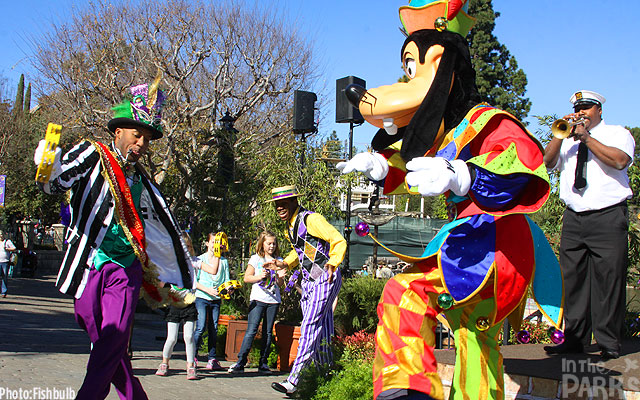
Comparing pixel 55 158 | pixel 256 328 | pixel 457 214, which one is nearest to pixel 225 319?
pixel 256 328

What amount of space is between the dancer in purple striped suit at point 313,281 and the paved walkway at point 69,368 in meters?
0.49

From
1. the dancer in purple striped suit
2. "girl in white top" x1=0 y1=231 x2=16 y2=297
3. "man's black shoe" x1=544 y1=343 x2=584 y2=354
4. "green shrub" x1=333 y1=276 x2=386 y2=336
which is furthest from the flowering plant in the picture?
"girl in white top" x1=0 y1=231 x2=16 y2=297

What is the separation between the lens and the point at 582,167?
4512 mm

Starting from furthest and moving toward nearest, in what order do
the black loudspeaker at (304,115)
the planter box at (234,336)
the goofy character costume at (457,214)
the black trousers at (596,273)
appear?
the black loudspeaker at (304,115) → the planter box at (234,336) → the black trousers at (596,273) → the goofy character costume at (457,214)

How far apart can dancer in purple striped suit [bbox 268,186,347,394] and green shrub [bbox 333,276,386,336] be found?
151cm

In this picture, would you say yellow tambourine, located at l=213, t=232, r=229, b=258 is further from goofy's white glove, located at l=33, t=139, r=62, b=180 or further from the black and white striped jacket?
goofy's white glove, located at l=33, t=139, r=62, b=180

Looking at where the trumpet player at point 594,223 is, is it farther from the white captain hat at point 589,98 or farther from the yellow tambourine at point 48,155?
the yellow tambourine at point 48,155

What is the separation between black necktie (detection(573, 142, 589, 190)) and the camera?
4.52 m

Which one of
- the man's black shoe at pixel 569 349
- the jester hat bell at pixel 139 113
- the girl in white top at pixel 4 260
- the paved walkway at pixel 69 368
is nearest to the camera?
the jester hat bell at pixel 139 113

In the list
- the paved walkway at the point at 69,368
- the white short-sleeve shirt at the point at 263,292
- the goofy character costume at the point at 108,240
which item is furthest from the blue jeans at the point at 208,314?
the goofy character costume at the point at 108,240

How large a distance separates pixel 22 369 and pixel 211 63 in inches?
634

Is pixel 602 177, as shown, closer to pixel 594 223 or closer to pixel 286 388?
pixel 594 223

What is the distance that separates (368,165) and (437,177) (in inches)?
31.3

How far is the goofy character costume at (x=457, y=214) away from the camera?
3053 millimetres
